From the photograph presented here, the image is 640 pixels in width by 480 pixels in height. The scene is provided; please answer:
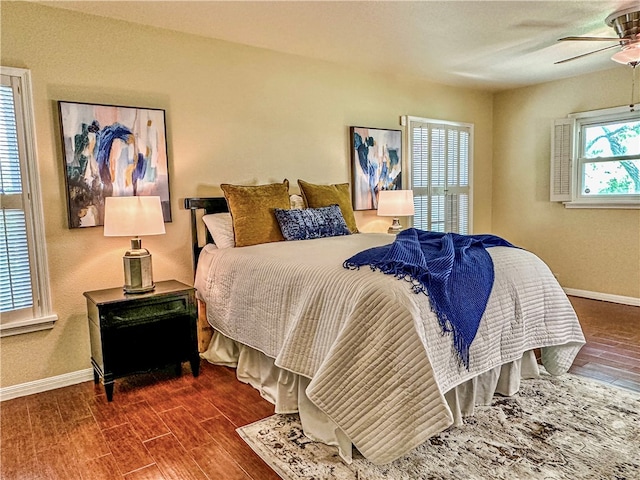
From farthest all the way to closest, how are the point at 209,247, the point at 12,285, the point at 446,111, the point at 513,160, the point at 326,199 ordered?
the point at 513,160 < the point at 446,111 < the point at 326,199 < the point at 209,247 < the point at 12,285

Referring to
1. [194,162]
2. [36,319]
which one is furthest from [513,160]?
[36,319]

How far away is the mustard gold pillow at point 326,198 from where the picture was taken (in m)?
3.80

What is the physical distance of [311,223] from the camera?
346cm

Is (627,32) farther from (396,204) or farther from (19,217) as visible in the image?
(19,217)

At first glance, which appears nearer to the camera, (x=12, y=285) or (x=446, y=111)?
A: (x=12, y=285)

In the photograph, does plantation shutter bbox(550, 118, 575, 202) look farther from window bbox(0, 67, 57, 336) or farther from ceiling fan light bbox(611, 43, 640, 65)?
window bbox(0, 67, 57, 336)

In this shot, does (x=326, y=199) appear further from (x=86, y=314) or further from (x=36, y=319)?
(x=36, y=319)

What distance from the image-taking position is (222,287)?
3072 millimetres

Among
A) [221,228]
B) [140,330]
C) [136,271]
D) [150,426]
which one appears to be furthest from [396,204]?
[150,426]

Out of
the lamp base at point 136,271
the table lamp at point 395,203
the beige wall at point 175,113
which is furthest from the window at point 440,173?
the lamp base at point 136,271

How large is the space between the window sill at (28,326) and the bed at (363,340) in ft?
3.35

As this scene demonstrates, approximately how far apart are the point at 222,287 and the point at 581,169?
436cm

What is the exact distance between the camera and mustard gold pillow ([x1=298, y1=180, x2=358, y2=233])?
380 centimetres

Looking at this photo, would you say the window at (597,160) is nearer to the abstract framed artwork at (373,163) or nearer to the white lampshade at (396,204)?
the abstract framed artwork at (373,163)
